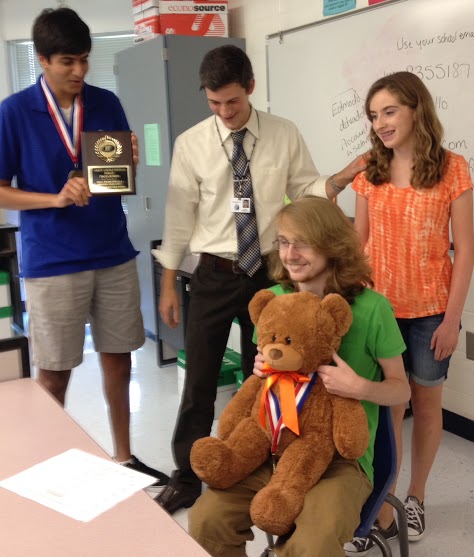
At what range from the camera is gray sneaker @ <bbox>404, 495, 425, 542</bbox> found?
2146 millimetres

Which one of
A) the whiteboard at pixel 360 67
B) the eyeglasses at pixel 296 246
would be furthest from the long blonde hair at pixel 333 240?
the whiteboard at pixel 360 67

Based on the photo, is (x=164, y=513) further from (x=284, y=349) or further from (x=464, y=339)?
(x=464, y=339)

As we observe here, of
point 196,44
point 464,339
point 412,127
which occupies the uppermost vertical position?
point 196,44

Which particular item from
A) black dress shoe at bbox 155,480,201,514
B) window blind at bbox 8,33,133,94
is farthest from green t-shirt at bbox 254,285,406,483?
window blind at bbox 8,33,133,94

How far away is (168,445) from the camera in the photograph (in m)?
2.96

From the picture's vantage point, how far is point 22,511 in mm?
1104

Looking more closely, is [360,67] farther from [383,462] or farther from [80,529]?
[80,529]

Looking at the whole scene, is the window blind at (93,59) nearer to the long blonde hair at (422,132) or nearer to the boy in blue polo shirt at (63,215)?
the boy in blue polo shirt at (63,215)

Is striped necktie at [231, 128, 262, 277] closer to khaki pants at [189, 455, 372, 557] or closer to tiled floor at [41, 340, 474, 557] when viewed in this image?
khaki pants at [189, 455, 372, 557]

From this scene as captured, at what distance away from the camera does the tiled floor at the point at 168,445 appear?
219 centimetres

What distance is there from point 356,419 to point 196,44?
289cm

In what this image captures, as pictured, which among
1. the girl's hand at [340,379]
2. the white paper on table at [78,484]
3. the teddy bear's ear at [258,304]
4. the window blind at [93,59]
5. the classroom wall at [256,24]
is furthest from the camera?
the window blind at [93,59]

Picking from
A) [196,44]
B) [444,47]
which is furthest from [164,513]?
[196,44]

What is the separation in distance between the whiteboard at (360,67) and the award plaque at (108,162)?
4.45 feet
